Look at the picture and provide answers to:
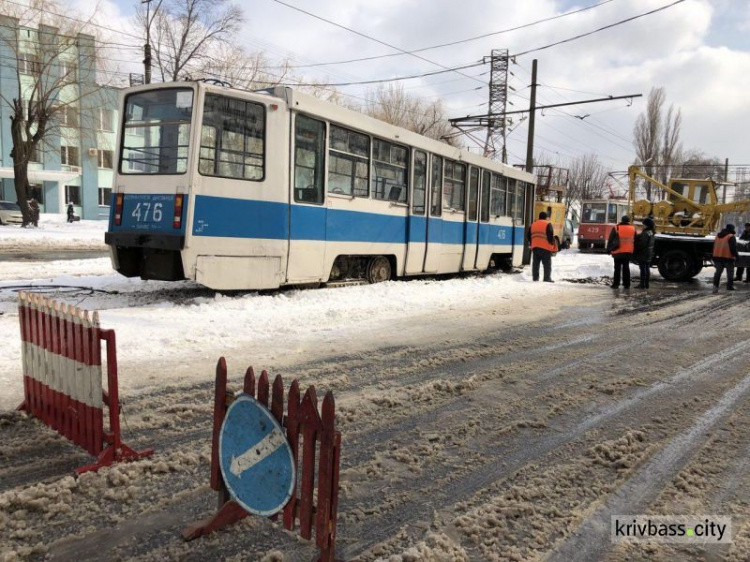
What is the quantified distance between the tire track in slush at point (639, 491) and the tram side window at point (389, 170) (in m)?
7.53

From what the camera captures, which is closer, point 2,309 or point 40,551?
point 40,551

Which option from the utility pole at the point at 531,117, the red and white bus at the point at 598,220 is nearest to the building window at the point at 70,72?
the utility pole at the point at 531,117

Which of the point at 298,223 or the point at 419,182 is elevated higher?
the point at 419,182

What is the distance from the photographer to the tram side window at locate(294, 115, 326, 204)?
29.3ft

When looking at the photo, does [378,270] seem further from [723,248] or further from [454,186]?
[723,248]

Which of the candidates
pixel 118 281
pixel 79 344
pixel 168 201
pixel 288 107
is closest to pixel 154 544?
pixel 79 344

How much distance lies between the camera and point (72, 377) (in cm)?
346

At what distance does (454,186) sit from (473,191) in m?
1.09

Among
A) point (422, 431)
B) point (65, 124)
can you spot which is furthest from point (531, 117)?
point (65, 124)

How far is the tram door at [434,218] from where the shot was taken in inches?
492

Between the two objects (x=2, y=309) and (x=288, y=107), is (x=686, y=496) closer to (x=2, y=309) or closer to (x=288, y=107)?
(x=288, y=107)

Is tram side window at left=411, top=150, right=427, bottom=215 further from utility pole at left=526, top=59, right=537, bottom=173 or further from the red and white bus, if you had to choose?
the red and white bus

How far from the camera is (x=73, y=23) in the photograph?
93.6ft

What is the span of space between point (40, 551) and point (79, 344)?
125 cm
